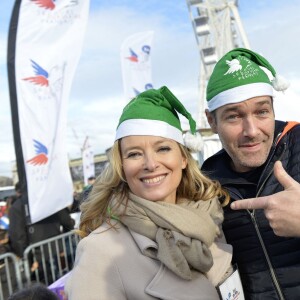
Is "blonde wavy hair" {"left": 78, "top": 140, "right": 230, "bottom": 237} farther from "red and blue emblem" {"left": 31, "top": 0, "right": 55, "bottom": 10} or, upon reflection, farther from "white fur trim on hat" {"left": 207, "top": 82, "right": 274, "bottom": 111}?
"red and blue emblem" {"left": 31, "top": 0, "right": 55, "bottom": 10}

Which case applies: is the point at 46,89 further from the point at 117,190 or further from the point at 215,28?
the point at 215,28

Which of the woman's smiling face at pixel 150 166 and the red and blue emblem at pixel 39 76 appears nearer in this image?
the woman's smiling face at pixel 150 166

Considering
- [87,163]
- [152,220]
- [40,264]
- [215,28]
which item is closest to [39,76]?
[40,264]

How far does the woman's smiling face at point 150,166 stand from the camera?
169cm

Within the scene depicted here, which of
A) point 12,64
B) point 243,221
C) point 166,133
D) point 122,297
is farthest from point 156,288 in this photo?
point 12,64

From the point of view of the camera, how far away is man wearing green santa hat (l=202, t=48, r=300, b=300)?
5.42 feet

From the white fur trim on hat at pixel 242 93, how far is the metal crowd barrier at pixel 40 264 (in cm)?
294

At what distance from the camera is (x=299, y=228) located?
4.13 ft

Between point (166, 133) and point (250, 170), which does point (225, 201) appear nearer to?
point (250, 170)

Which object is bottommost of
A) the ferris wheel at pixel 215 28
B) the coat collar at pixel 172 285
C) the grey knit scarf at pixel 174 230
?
the coat collar at pixel 172 285

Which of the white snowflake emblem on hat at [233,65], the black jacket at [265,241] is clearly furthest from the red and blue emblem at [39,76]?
the black jacket at [265,241]

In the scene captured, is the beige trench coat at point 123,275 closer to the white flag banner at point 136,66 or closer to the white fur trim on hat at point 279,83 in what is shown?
the white fur trim on hat at point 279,83

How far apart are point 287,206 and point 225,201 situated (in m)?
0.63

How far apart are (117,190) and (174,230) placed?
0.36 m
